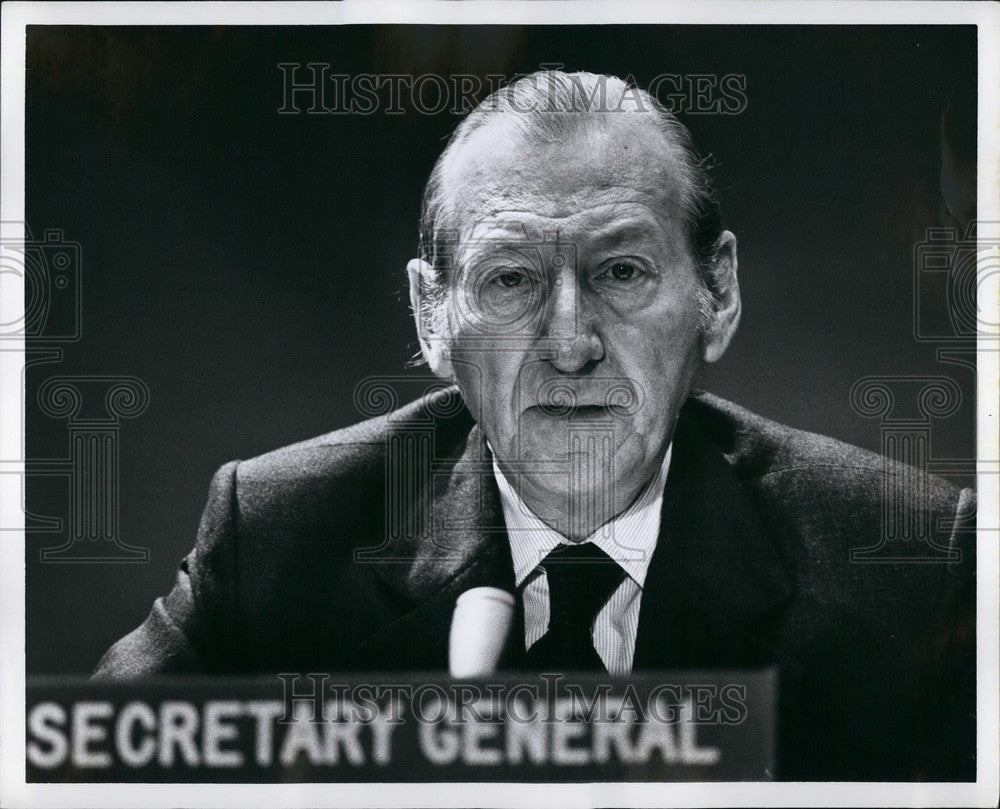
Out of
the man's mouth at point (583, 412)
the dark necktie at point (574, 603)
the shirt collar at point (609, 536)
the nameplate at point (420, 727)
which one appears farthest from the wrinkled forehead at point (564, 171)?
the nameplate at point (420, 727)

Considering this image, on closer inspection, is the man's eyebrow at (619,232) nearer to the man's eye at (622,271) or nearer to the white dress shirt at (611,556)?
the man's eye at (622,271)

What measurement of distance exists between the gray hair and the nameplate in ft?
3.36

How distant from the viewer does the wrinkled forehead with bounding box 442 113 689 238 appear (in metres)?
2.74

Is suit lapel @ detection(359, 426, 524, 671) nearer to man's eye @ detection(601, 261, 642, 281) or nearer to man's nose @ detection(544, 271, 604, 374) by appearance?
man's nose @ detection(544, 271, 604, 374)

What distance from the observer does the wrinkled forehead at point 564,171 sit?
2736 millimetres

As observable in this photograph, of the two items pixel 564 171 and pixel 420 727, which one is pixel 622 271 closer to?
pixel 564 171

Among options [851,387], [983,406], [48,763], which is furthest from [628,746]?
[48,763]

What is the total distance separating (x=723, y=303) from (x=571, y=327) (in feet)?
1.44

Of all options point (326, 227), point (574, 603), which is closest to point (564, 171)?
point (326, 227)

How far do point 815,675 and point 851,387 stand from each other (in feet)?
2.63

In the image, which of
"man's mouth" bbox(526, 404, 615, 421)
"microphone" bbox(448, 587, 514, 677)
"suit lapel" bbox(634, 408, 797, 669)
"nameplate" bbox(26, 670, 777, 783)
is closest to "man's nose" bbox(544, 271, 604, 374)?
"man's mouth" bbox(526, 404, 615, 421)

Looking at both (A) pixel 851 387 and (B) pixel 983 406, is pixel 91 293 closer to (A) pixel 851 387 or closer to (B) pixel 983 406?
(A) pixel 851 387

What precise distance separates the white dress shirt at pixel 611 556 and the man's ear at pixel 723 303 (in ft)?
1.36

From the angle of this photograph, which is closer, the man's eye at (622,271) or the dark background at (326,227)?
the man's eye at (622,271)
